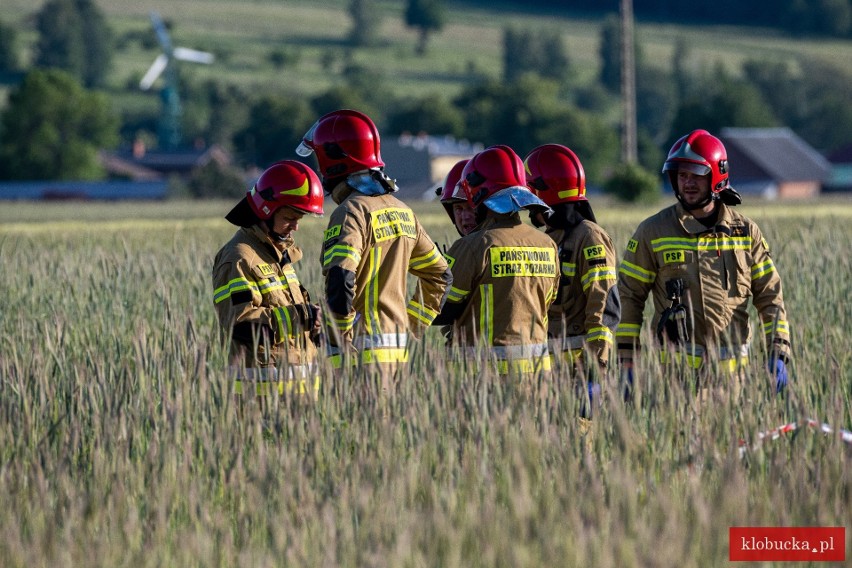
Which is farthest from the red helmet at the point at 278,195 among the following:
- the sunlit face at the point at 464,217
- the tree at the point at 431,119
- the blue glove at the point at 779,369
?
the tree at the point at 431,119

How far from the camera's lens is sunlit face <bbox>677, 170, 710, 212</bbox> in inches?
252

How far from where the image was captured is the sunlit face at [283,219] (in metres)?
5.88

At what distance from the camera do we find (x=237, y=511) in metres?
4.46

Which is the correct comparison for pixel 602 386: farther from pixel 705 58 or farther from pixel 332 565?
pixel 705 58

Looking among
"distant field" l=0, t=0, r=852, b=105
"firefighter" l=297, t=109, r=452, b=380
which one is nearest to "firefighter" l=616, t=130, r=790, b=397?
"firefighter" l=297, t=109, r=452, b=380

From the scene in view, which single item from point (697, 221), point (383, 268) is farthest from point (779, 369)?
point (383, 268)

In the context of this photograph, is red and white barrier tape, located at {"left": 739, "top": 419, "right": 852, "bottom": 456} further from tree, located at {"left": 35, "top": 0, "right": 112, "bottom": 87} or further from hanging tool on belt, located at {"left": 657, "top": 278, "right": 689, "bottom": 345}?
tree, located at {"left": 35, "top": 0, "right": 112, "bottom": 87}

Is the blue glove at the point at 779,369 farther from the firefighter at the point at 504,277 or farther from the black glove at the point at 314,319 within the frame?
the black glove at the point at 314,319

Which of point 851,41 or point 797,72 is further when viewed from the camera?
point 851,41

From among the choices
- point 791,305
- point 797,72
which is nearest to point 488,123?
point 797,72

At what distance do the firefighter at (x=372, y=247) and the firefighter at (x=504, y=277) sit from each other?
0.46 ft

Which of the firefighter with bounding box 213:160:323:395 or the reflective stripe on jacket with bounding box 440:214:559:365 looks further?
the reflective stripe on jacket with bounding box 440:214:559:365

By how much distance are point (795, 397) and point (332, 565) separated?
1805 mm

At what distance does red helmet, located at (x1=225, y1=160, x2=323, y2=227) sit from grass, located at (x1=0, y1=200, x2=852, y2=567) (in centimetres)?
57
